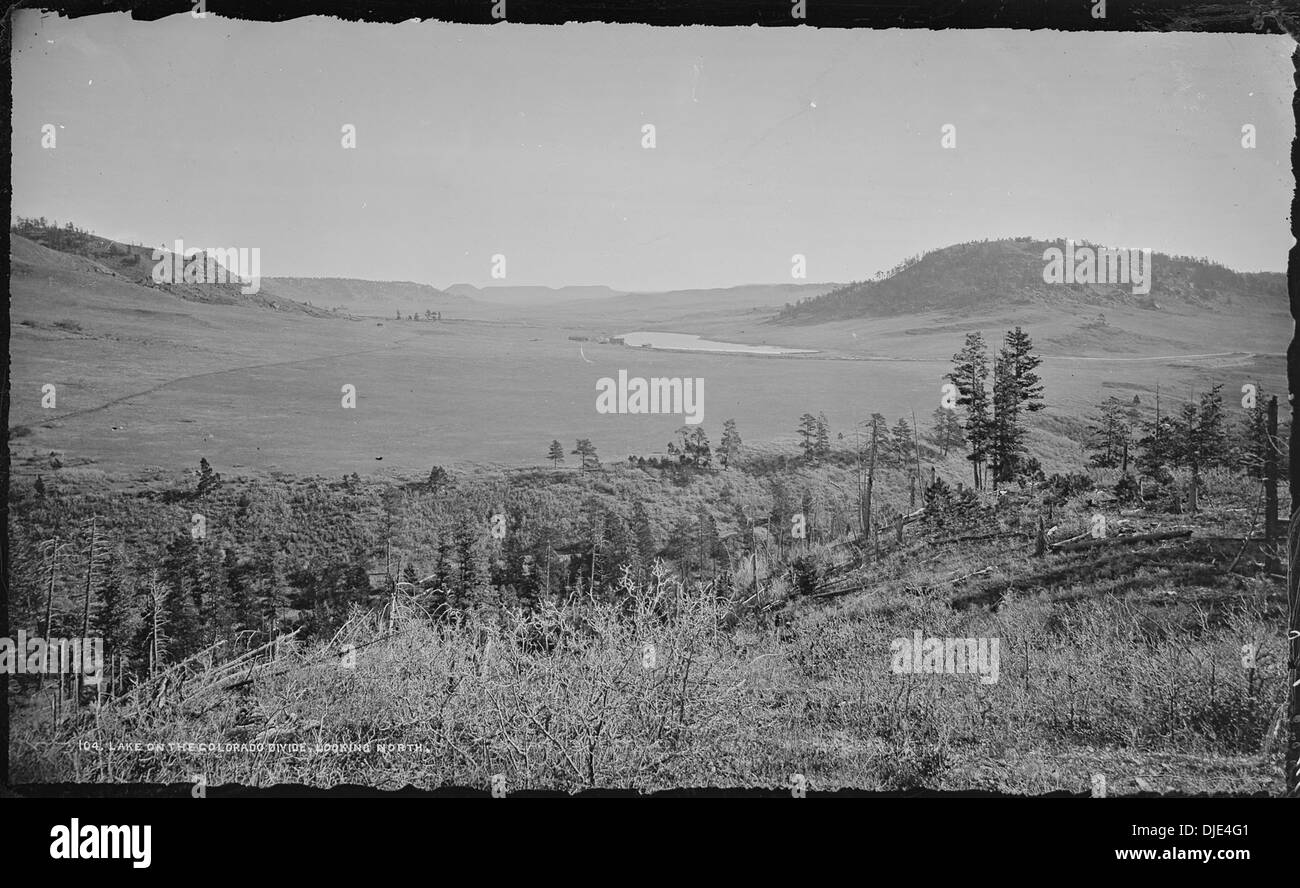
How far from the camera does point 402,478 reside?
5.66m

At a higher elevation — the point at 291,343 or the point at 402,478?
the point at 291,343

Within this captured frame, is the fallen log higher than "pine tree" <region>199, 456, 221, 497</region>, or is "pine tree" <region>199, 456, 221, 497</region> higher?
"pine tree" <region>199, 456, 221, 497</region>

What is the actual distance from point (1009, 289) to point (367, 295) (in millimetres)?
4744

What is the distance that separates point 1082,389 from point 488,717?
183 inches

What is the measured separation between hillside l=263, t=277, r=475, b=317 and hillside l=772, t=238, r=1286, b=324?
258cm

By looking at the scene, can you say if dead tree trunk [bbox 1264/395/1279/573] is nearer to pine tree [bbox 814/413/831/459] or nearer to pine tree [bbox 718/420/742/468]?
pine tree [bbox 814/413/831/459]

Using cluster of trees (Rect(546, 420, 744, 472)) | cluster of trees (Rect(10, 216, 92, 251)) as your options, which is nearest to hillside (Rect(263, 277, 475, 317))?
cluster of trees (Rect(10, 216, 92, 251))

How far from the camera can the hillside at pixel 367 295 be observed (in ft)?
19.7

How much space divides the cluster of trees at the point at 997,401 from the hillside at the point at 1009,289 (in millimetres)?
434

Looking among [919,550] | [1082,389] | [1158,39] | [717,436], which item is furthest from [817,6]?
[919,550]

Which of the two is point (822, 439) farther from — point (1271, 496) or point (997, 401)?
point (1271, 496)

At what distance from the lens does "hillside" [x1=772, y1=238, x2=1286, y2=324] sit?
19.0ft

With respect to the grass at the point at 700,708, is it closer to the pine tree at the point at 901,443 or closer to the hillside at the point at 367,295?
the pine tree at the point at 901,443
